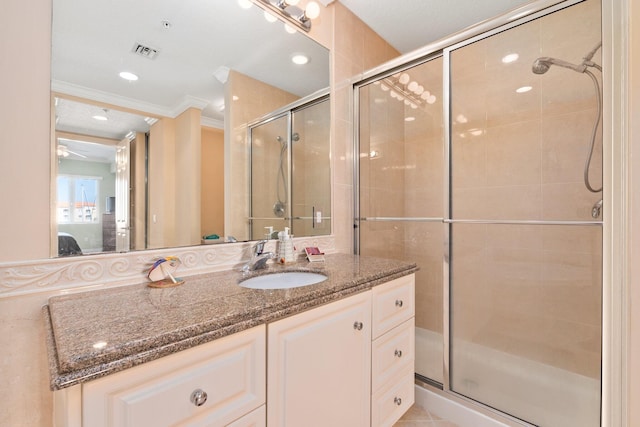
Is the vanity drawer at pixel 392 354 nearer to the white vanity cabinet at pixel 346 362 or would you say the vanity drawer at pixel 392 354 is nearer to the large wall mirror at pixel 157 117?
the white vanity cabinet at pixel 346 362

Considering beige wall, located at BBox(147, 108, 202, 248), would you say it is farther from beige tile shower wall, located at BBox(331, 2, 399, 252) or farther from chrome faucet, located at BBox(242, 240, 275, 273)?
beige tile shower wall, located at BBox(331, 2, 399, 252)

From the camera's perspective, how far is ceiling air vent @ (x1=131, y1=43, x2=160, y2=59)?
1.13m

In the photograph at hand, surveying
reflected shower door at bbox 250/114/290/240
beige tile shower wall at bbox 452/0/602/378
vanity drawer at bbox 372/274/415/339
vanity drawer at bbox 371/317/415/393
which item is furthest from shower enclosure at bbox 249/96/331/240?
beige tile shower wall at bbox 452/0/602/378

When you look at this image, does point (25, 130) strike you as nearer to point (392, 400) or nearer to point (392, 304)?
point (392, 304)

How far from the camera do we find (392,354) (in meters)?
1.35

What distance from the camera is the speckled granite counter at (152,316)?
57cm

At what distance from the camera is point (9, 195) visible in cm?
86

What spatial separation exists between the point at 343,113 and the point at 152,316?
5.53 ft

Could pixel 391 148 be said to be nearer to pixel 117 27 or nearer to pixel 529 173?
pixel 529 173

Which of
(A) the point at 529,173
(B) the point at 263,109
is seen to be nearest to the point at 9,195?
(B) the point at 263,109

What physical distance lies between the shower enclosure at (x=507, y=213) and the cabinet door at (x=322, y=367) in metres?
0.83

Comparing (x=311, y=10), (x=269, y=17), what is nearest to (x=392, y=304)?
(x=269, y=17)

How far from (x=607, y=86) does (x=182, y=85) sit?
1.39 metres

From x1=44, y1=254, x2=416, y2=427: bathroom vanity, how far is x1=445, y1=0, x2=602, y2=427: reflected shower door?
817 millimetres
